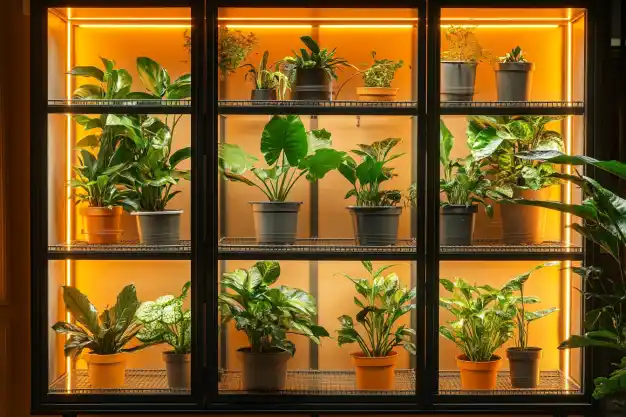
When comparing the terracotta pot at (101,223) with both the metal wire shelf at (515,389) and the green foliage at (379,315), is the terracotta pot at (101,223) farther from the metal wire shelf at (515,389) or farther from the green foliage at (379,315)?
the metal wire shelf at (515,389)

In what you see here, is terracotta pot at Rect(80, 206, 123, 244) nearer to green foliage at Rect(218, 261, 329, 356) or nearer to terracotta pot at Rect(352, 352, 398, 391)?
green foliage at Rect(218, 261, 329, 356)

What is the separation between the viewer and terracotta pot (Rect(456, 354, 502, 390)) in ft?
12.3

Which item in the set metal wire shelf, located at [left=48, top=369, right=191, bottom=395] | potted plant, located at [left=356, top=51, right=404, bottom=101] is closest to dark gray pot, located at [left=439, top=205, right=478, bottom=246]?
potted plant, located at [left=356, top=51, right=404, bottom=101]

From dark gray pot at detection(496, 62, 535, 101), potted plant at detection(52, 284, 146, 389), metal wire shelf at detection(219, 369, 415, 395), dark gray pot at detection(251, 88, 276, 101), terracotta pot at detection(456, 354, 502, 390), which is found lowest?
metal wire shelf at detection(219, 369, 415, 395)

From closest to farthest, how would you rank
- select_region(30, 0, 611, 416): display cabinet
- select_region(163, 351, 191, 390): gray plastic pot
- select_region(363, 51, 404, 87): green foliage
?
select_region(30, 0, 611, 416): display cabinet
select_region(163, 351, 191, 390): gray plastic pot
select_region(363, 51, 404, 87): green foliage

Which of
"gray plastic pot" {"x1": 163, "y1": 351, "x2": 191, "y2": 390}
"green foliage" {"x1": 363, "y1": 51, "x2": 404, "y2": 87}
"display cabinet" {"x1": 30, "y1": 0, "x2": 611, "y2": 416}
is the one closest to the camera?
"display cabinet" {"x1": 30, "y1": 0, "x2": 611, "y2": 416}

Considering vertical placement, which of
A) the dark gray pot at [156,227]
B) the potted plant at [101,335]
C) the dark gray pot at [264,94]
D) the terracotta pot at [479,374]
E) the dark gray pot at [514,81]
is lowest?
the terracotta pot at [479,374]

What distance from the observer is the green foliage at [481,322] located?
3779 millimetres

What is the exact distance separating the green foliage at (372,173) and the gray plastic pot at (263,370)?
0.86 meters

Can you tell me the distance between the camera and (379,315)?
151 inches

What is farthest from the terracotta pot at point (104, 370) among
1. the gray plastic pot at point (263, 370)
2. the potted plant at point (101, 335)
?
the gray plastic pot at point (263, 370)

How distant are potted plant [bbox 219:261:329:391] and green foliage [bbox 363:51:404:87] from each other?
1094 millimetres

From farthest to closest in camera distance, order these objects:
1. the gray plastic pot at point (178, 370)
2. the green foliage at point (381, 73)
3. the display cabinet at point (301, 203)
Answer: the green foliage at point (381, 73), the gray plastic pot at point (178, 370), the display cabinet at point (301, 203)

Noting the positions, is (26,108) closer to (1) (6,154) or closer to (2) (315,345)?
(1) (6,154)
